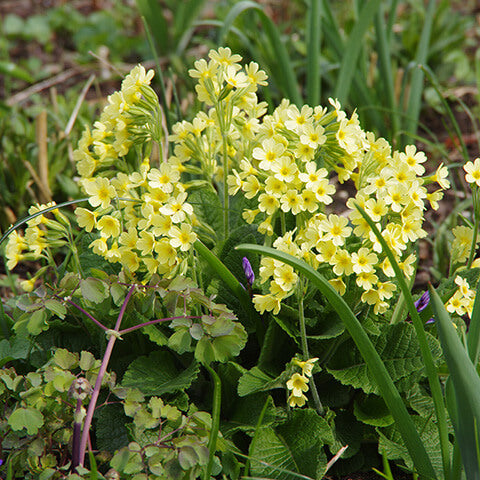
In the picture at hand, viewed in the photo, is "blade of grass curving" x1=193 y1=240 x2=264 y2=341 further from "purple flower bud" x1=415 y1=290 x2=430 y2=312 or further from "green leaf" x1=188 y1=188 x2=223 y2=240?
"purple flower bud" x1=415 y1=290 x2=430 y2=312

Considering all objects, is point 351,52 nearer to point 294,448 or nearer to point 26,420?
point 294,448

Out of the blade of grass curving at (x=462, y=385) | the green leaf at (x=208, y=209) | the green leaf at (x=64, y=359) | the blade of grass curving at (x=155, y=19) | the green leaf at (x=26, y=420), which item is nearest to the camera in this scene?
the blade of grass curving at (x=462, y=385)

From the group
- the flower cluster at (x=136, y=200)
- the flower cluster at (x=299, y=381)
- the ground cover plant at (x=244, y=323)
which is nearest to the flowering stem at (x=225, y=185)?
the ground cover plant at (x=244, y=323)

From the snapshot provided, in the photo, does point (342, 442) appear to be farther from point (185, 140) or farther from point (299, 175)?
point (185, 140)

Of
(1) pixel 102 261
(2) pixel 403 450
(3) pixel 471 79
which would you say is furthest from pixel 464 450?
(3) pixel 471 79

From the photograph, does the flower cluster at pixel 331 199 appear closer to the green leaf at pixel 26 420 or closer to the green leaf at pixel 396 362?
the green leaf at pixel 396 362

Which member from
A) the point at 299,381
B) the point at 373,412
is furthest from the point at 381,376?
the point at 373,412
